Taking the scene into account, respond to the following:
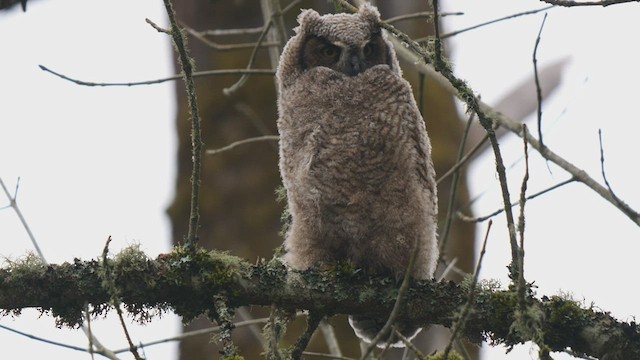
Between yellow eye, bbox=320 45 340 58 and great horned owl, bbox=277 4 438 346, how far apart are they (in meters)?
0.11

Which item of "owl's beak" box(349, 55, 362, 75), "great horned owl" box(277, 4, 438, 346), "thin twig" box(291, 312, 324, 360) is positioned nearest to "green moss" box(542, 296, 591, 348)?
"great horned owl" box(277, 4, 438, 346)

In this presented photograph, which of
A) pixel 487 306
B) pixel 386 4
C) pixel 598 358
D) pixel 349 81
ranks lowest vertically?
pixel 598 358

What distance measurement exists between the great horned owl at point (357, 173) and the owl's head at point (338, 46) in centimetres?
3

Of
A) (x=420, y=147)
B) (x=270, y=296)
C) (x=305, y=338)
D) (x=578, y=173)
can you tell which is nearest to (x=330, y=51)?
(x=420, y=147)

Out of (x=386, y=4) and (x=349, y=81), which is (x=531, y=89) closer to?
(x=386, y=4)

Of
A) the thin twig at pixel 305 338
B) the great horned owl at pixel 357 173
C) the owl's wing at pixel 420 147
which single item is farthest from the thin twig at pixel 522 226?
the owl's wing at pixel 420 147

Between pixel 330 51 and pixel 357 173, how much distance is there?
0.83 metres

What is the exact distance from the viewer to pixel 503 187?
10.2ft

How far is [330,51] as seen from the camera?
14.6 ft

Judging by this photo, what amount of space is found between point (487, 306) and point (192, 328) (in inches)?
144

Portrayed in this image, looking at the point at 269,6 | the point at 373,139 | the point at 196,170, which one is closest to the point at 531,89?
the point at 269,6

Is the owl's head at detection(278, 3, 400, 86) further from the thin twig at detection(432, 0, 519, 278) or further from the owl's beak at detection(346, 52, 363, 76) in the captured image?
the thin twig at detection(432, 0, 519, 278)

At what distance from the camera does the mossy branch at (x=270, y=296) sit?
3074mm

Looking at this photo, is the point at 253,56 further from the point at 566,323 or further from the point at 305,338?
the point at 566,323
